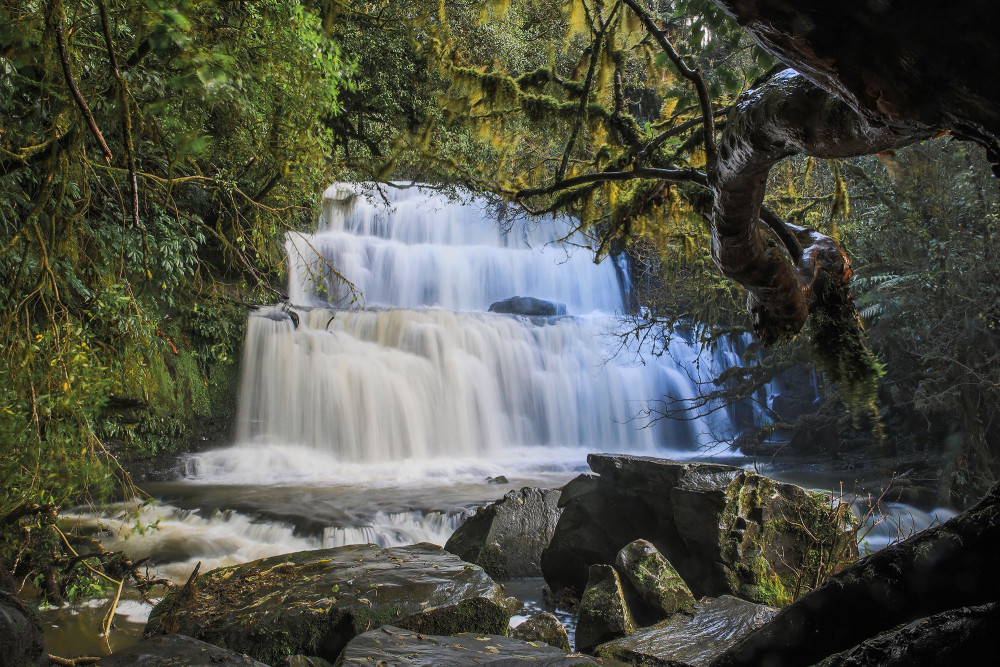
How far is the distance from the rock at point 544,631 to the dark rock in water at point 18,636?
2897 millimetres

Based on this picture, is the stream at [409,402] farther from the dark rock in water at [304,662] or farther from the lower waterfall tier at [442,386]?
the dark rock in water at [304,662]

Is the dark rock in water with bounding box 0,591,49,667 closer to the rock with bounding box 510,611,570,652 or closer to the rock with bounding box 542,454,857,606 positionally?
the rock with bounding box 510,611,570,652

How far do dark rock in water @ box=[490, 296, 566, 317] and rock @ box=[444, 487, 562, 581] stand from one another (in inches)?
420

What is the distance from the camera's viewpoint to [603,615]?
16.1 ft

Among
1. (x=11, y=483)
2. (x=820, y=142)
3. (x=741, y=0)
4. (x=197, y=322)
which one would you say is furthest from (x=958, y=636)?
(x=197, y=322)

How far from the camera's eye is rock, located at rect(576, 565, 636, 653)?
4.80 metres

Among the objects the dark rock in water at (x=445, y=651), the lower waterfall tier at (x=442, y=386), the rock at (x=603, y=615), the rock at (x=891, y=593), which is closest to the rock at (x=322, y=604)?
the dark rock in water at (x=445, y=651)

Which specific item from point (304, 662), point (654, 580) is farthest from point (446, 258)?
point (304, 662)

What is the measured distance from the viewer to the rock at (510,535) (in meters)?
6.65

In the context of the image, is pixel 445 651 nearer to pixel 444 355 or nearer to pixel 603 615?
pixel 603 615

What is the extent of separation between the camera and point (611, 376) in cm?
1579

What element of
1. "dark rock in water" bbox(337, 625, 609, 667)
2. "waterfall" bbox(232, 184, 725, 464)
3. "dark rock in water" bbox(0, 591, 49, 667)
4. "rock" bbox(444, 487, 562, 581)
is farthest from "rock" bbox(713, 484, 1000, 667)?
"waterfall" bbox(232, 184, 725, 464)

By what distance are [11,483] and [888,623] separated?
4.80m

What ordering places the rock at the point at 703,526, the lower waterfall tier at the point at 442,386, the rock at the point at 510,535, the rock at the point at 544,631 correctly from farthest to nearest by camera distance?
the lower waterfall tier at the point at 442,386 → the rock at the point at 510,535 → the rock at the point at 703,526 → the rock at the point at 544,631
